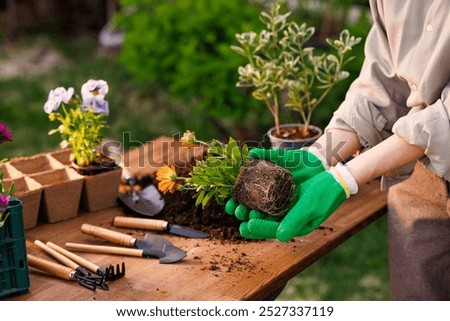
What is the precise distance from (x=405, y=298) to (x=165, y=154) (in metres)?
1.03

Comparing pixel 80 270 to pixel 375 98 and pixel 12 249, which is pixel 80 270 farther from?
pixel 375 98

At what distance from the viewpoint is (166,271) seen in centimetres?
205

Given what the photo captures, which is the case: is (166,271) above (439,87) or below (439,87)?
below

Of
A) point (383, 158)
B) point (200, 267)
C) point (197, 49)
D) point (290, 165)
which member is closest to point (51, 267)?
point (200, 267)

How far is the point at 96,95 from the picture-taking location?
2.36 meters

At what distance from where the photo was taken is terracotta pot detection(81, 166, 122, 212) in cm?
241

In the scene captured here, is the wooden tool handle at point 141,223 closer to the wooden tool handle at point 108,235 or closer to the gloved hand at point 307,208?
the wooden tool handle at point 108,235

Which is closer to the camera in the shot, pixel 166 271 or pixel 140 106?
pixel 166 271

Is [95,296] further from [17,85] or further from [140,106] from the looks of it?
[17,85]

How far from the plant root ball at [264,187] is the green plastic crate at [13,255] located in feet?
1.90

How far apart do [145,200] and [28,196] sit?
39cm

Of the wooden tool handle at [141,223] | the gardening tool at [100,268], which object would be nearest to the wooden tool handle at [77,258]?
the gardening tool at [100,268]

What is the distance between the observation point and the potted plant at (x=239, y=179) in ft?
6.54
